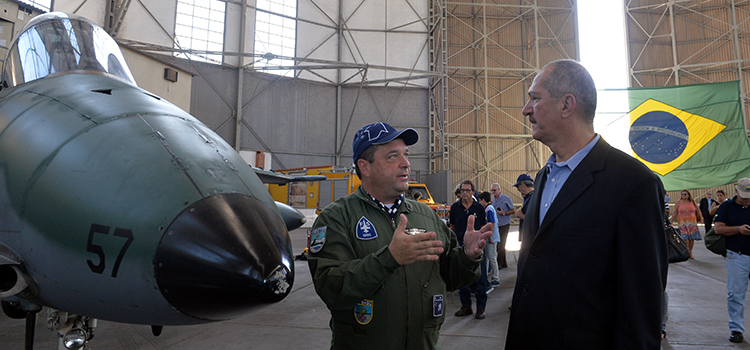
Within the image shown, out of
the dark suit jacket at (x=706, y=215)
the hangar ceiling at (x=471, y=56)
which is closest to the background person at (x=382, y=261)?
the dark suit jacket at (x=706, y=215)

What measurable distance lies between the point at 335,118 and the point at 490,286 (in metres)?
15.8

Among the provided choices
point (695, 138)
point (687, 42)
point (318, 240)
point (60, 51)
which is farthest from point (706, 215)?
point (687, 42)

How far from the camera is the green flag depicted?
27.8 feet

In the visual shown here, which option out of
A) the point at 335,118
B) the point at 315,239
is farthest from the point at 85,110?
the point at 335,118

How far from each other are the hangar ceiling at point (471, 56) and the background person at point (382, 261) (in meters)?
16.7

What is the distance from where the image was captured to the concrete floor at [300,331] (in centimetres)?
383

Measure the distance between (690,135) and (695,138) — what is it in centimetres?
11

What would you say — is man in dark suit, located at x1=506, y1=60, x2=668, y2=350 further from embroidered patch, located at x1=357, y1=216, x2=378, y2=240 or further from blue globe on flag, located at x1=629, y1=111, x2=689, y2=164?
blue globe on flag, located at x1=629, y1=111, x2=689, y2=164

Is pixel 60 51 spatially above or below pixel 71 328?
above

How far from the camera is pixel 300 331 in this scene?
4.34 m

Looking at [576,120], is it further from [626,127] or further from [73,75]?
[626,127]

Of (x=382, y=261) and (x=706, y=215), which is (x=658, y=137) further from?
(x=382, y=261)

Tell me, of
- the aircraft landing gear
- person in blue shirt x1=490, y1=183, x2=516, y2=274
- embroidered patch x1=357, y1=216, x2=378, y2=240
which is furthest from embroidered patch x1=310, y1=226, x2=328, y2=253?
person in blue shirt x1=490, y1=183, x2=516, y2=274

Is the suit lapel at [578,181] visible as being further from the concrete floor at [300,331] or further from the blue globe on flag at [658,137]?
the blue globe on flag at [658,137]
